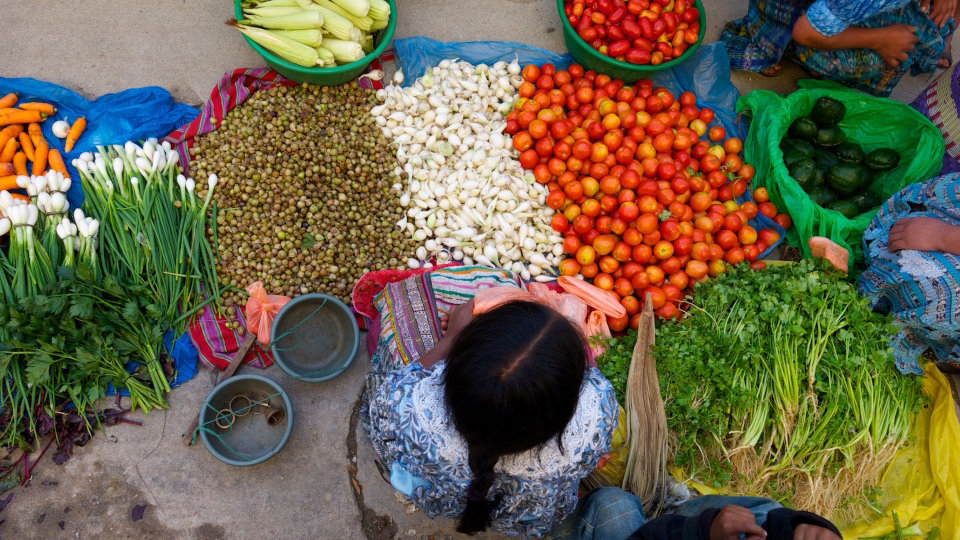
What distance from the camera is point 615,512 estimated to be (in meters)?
2.10

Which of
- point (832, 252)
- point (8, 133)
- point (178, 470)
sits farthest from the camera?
point (8, 133)

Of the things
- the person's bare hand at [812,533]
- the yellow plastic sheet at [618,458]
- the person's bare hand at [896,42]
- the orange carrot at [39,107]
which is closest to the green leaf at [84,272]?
the orange carrot at [39,107]

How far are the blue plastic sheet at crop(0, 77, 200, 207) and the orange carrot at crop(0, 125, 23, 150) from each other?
112mm

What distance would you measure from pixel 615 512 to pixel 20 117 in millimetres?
3380

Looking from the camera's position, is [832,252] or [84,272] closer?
[84,272]

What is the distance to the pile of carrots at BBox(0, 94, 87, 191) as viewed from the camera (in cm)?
278

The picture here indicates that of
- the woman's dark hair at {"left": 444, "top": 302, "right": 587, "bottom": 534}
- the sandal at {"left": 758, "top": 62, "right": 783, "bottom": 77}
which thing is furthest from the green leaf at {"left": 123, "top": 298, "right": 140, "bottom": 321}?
the sandal at {"left": 758, "top": 62, "right": 783, "bottom": 77}

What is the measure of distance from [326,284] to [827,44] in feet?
9.74

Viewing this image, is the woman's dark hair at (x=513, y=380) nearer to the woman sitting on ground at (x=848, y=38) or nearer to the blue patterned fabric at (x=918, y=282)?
the blue patterned fabric at (x=918, y=282)

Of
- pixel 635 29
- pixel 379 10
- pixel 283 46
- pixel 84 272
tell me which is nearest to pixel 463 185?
pixel 379 10

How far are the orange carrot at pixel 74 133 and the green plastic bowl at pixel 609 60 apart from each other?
2.61 meters

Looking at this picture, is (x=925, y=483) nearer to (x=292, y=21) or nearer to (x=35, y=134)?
(x=292, y=21)

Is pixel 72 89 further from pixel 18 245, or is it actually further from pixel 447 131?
pixel 447 131

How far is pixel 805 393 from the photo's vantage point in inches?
92.3
